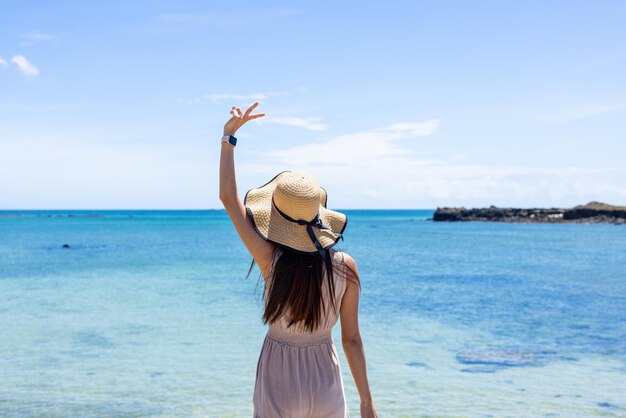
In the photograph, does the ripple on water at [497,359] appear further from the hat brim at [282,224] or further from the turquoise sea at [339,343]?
the hat brim at [282,224]

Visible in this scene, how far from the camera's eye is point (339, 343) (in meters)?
9.80

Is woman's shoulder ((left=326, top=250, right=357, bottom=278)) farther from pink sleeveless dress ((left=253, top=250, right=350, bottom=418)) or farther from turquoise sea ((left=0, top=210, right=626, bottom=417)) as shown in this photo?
turquoise sea ((left=0, top=210, right=626, bottom=417))

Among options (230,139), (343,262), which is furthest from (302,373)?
(230,139)

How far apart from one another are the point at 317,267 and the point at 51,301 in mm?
13373

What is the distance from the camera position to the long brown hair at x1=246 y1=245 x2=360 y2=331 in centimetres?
234

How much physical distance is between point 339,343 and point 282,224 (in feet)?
25.2

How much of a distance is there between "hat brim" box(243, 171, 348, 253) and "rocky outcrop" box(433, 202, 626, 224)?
71922mm

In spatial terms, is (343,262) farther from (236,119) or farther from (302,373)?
(236,119)

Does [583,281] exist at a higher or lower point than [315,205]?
lower

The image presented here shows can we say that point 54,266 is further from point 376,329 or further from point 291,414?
point 291,414

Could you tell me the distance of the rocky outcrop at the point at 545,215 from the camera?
6927cm

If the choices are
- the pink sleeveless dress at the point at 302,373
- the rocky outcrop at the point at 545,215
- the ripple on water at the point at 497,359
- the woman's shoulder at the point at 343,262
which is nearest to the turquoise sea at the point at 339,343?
the ripple on water at the point at 497,359

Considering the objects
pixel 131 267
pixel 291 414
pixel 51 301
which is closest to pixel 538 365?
pixel 291 414

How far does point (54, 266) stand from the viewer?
2286 centimetres
